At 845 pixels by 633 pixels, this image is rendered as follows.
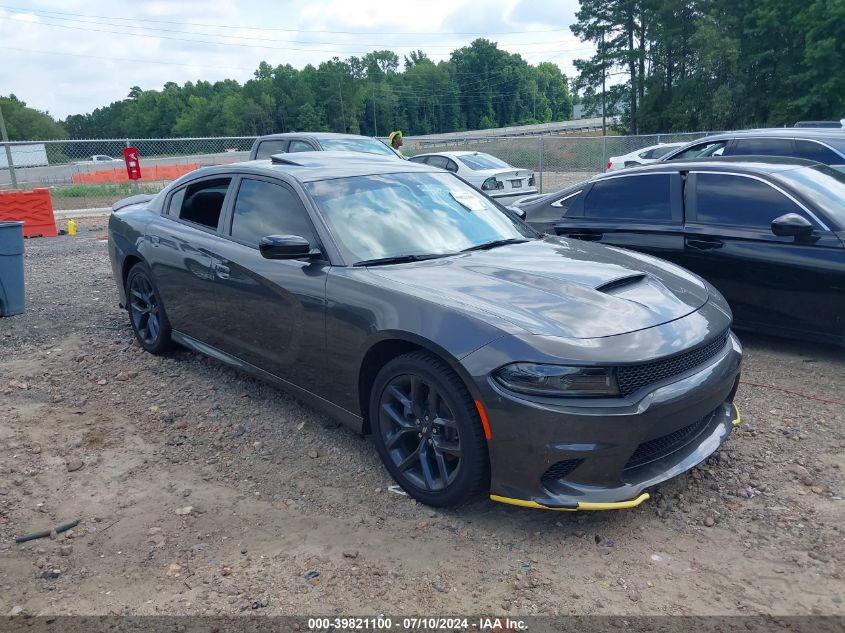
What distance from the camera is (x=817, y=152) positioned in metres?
8.91

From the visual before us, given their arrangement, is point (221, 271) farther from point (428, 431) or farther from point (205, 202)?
point (428, 431)

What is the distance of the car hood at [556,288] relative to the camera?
10.3 ft

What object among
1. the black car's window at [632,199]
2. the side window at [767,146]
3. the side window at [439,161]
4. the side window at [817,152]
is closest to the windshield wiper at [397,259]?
the black car's window at [632,199]

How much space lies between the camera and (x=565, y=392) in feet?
9.57

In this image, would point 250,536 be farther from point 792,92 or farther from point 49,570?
point 792,92

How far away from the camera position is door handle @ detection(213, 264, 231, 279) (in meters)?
4.47

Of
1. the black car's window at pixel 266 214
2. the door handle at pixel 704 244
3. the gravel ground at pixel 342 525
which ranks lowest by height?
the gravel ground at pixel 342 525

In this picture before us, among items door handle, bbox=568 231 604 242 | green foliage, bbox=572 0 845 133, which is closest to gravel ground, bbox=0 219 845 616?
door handle, bbox=568 231 604 242

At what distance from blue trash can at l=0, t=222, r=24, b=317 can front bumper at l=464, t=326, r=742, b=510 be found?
5.88m

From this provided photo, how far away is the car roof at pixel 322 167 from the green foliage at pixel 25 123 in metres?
86.6

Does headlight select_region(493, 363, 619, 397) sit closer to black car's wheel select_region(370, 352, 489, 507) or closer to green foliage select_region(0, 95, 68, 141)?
black car's wheel select_region(370, 352, 489, 507)

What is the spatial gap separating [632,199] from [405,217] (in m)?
2.83

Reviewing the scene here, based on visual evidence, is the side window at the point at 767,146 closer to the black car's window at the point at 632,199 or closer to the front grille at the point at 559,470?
the black car's window at the point at 632,199

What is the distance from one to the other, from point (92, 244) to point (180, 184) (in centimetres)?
833
